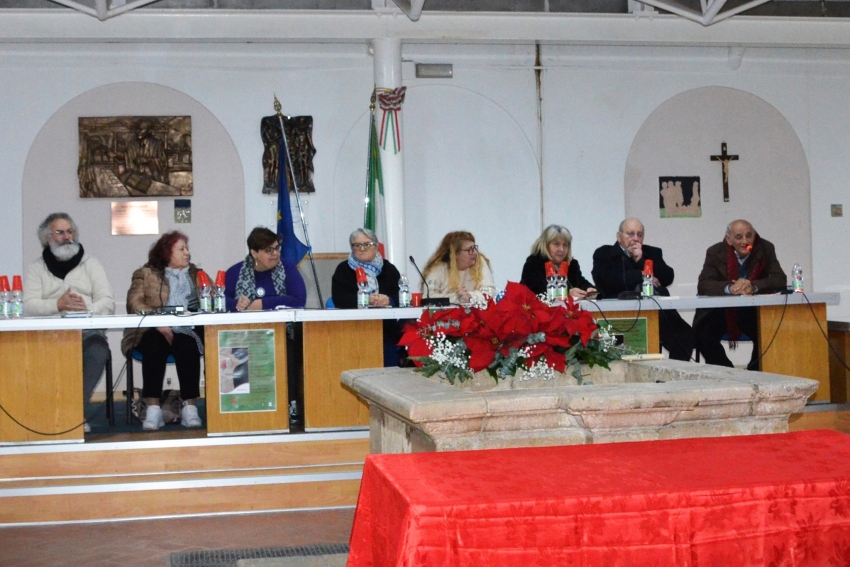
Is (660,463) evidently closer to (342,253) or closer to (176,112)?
(342,253)

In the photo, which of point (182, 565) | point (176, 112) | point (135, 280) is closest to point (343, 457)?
point (182, 565)

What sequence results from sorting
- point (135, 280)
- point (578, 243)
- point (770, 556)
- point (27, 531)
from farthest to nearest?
point (578, 243) → point (135, 280) → point (27, 531) → point (770, 556)

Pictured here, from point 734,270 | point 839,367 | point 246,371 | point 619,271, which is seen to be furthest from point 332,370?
point 839,367

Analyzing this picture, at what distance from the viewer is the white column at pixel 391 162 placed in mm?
7191

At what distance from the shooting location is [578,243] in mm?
8250

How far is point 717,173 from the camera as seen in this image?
8.38m

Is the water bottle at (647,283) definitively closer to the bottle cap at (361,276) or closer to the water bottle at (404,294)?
the water bottle at (404,294)

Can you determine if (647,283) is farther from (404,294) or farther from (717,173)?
(717,173)

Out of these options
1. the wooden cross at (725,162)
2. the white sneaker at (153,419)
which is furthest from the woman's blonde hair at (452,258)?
the wooden cross at (725,162)

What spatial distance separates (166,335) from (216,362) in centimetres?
65

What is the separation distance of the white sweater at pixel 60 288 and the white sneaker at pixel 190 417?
793mm

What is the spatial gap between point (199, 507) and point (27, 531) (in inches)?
28.4

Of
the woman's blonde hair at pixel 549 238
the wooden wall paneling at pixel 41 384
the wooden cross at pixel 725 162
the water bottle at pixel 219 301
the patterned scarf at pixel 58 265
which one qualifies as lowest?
the wooden wall paneling at pixel 41 384

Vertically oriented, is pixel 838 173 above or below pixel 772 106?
below
